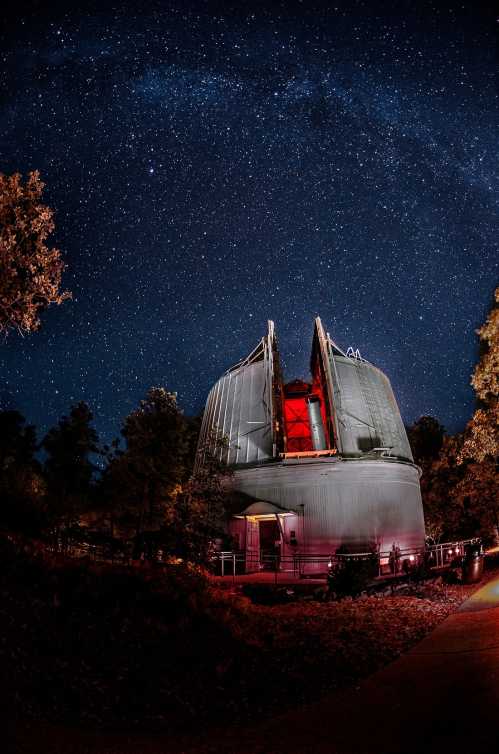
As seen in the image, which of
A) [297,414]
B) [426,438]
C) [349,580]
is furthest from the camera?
[426,438]

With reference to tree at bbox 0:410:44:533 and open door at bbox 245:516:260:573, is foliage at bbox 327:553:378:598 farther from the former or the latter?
tree at bbox 0:410:44:533

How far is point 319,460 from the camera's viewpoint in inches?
935

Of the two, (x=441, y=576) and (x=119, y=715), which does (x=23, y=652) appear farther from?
(x=441, y=576)

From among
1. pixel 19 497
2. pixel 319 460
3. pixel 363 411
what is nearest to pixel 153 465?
pixel 19 497

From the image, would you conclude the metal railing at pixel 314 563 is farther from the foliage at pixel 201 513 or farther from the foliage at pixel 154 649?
the foliage at pixel 154 649

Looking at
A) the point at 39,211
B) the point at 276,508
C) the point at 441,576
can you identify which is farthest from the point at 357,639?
the point at 276,508

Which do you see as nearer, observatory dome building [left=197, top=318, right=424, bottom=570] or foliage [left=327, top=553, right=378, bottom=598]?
foliage [left=327, top=553, right=378, bottom=598]

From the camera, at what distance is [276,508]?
23031 millimetres

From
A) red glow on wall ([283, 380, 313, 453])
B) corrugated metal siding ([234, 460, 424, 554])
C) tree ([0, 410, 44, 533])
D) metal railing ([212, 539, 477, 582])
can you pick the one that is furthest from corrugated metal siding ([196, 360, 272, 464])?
tree ([0, 410, 44, 533])

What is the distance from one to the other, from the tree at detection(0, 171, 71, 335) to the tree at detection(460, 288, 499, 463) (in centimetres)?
1406

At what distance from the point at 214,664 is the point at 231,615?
3047 millimetres

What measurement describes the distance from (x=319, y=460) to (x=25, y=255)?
16717mm

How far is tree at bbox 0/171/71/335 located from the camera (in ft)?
39.3

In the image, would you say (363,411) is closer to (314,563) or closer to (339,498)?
(339,498)
